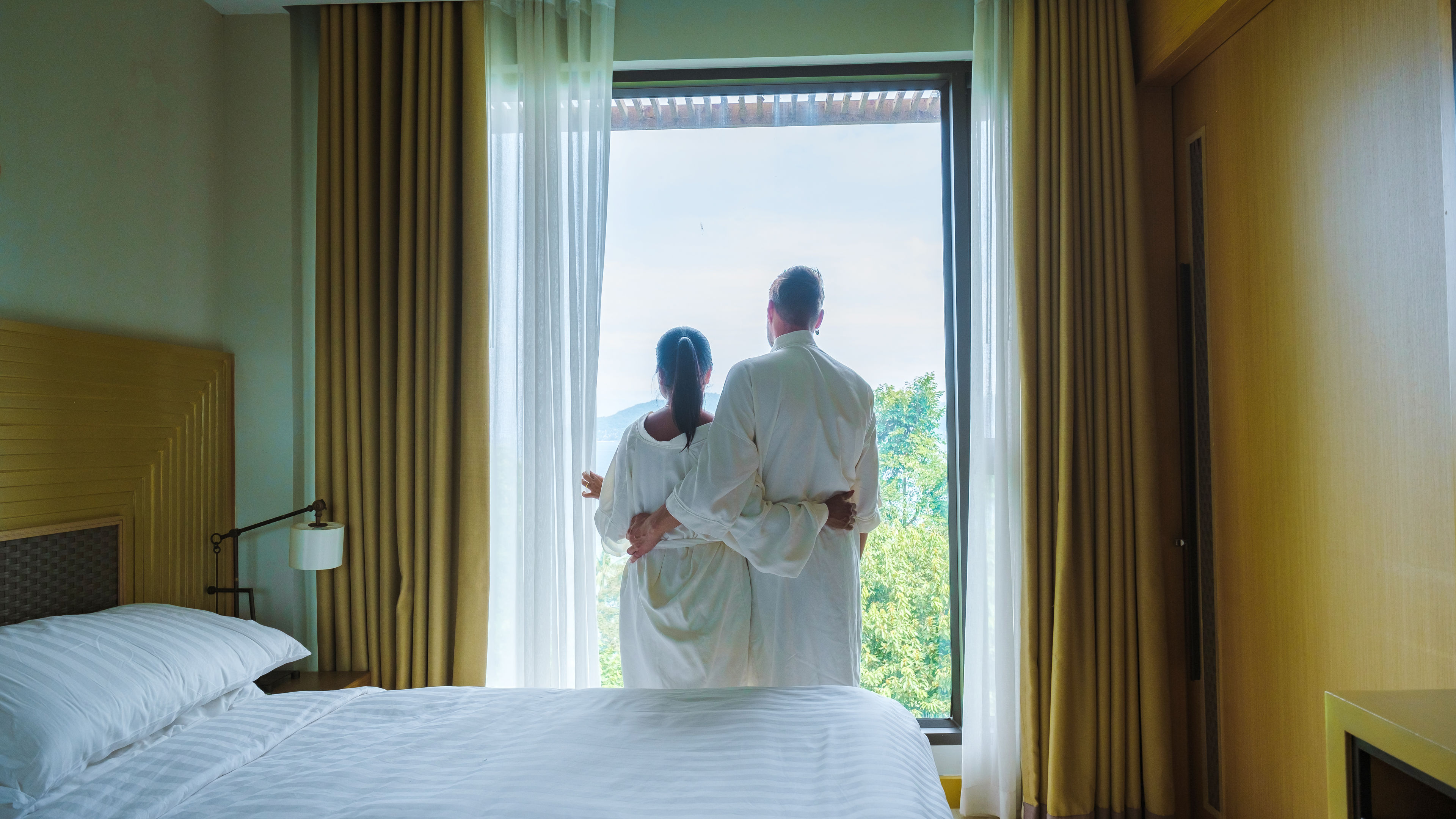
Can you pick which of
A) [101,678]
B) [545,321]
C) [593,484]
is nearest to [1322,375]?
[593,484]

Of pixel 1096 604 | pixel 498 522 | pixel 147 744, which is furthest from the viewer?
pixel 498 522

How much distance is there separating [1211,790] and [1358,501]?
1099mm

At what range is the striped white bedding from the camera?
45.6 inches

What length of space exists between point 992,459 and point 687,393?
110cm

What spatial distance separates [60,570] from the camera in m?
1.81

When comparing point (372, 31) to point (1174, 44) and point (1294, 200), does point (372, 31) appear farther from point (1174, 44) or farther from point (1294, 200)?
point (1294, 200)

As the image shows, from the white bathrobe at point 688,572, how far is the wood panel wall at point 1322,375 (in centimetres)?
116

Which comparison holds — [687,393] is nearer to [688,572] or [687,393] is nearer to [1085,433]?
[688,572]

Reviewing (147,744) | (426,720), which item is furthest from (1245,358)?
(147,744)

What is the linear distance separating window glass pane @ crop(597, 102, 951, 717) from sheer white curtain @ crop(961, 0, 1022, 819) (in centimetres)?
18

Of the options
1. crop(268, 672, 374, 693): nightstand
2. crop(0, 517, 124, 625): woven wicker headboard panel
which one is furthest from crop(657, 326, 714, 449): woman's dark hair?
crop(0, 517, 124, 625): woven wicker headboard panel

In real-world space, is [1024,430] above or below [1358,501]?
above

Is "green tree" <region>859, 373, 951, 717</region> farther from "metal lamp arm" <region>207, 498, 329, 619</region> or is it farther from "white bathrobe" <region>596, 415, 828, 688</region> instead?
"metal lamp arm" <region>207, 498, 329, 619</region>

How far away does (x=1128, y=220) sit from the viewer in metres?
2.26
